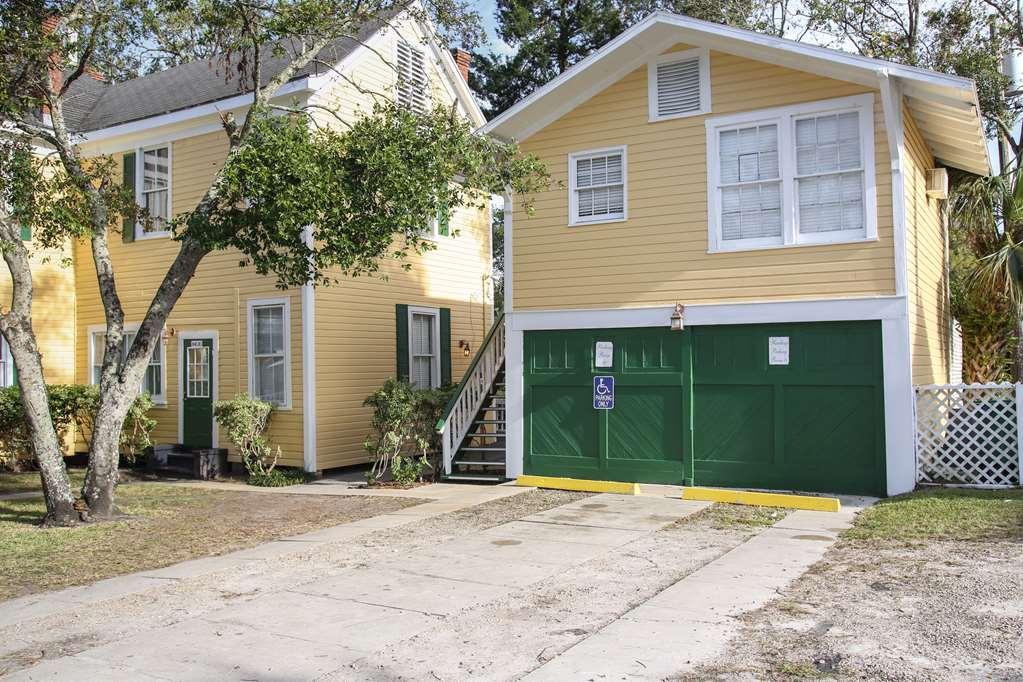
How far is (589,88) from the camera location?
12367mm

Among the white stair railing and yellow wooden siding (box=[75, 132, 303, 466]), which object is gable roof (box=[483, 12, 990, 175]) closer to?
the white stair railing

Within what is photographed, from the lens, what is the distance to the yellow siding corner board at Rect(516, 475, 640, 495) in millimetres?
11516

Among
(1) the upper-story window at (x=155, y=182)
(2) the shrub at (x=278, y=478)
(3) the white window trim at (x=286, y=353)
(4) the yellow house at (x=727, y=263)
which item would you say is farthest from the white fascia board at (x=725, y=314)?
(1) the upper-story window at (x=155, y=182)

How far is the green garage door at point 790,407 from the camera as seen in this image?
10625mm

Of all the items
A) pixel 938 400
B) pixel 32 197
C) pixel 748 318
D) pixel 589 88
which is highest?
pixel 589 88

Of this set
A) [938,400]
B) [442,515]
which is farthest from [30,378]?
[938,400]

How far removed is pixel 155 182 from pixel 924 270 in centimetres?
1232

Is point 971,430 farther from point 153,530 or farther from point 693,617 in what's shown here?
point 153,530

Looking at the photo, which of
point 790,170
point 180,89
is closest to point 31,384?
point 180,89

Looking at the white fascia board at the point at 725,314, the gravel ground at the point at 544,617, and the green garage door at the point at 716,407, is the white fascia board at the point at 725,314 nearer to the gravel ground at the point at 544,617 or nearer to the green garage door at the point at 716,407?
the green garage door at the point at 716,407

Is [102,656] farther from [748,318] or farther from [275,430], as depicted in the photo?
[275,430]

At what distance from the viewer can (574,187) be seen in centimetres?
1252

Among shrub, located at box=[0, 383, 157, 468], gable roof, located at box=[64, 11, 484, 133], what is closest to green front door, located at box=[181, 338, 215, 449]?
shrub, located at box=[0, 383, 157, 468]

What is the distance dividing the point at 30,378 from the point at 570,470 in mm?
6707
